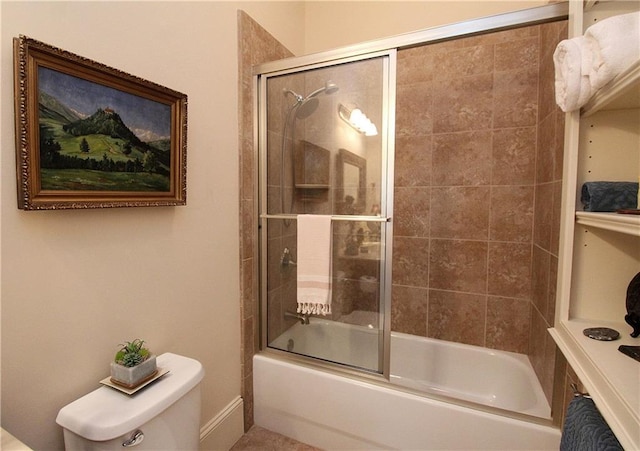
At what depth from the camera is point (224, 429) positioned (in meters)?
1.64

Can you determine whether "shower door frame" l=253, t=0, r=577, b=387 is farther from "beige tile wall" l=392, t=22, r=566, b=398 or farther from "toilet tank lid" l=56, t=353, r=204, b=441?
"toilet tank lid" l=56, t=353, r=204, b=441

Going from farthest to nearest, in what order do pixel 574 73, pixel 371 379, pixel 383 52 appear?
pixel 371 379 → pixel 383 52 → pixel 574 73

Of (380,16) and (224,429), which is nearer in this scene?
(224,429)

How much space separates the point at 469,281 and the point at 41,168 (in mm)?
2195

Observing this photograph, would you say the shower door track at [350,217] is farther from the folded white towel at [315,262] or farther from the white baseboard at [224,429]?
the white baseboard at [224,429]

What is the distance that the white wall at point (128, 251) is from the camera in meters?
0.86

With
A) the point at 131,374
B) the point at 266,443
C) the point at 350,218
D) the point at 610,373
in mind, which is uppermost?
the point at 350,218

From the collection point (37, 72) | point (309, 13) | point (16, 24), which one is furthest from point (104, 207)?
point (309, 13)

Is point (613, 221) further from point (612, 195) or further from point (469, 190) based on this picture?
point (469, 190)

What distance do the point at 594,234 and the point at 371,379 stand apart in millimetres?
1129

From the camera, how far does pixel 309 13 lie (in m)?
2.43

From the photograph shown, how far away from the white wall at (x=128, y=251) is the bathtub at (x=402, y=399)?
307 mm

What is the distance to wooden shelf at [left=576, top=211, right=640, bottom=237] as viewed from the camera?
629 mm

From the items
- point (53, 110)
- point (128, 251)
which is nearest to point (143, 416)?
point (128, 251)
